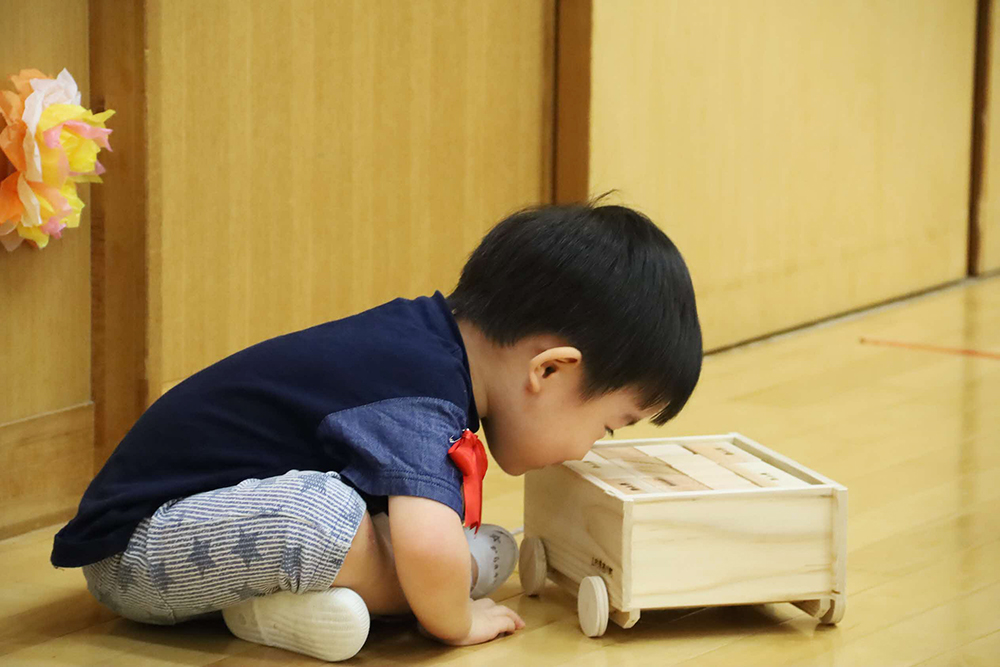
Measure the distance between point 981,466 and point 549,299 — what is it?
823 mm

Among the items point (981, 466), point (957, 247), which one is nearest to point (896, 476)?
point (981, 466)

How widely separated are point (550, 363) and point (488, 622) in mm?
234

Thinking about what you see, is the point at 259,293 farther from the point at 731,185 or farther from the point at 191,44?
the point at 731,185

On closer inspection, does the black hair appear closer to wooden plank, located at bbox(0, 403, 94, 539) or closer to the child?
the child

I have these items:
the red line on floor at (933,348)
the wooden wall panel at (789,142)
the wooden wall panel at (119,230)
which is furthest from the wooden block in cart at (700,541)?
the red line on floor at (933,348)

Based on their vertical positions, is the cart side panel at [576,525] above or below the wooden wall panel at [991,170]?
below

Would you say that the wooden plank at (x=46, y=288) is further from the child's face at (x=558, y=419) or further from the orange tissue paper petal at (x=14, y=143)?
the child's face at (x=558, y=419)

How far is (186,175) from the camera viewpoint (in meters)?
1.63

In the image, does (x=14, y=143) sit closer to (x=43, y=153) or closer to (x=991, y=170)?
(x=43, y=153)

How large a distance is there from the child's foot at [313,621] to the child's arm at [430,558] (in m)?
0.05

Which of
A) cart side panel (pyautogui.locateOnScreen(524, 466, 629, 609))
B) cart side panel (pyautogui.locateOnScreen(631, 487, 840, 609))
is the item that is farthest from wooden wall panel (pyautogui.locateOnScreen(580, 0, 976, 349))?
cart side panel (pyautogui.locateOnScreen(631, 487, 840, 609))

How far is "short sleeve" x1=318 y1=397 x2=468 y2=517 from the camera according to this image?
1068 mm

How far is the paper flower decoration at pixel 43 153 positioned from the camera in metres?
1.34

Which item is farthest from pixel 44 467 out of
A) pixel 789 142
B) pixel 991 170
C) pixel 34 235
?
pixel 991 170
